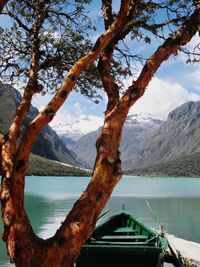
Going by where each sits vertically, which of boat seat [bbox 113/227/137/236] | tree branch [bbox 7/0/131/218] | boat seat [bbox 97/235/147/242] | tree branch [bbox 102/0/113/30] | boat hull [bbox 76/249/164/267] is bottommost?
boat hull [bbox 76/249/164/267]

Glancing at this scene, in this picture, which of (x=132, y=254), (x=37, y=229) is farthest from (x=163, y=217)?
(x=132, y=254)

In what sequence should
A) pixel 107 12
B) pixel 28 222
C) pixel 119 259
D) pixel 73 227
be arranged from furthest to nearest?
1. pixel 119 259
2. pixel 107 12
3. pixel 28 222
4. pixel 73 227

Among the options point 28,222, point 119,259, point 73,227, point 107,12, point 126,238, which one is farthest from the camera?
point 126,238

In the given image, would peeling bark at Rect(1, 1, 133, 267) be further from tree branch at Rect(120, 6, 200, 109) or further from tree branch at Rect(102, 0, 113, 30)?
tree branch at Rect(102, 0, 113, 30)

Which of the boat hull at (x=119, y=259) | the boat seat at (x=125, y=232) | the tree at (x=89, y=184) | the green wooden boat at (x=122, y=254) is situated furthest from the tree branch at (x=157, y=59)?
the boat seat at (x=125, y=232)

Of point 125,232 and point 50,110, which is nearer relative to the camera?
point 50,110

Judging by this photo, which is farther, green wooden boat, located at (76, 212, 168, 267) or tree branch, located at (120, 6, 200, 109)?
green wooden boat, located at (76, 212, 168, 267)

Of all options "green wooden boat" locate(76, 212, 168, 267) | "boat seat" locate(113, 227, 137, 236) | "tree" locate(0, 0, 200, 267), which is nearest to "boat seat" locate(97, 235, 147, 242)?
"green wooden boat" locate(76, 212, 168, 267)

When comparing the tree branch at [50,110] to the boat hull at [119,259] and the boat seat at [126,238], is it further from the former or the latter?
the boat seat at [126,238]

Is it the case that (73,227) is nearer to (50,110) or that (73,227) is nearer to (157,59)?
(50,110)

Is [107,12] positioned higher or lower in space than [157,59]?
higher

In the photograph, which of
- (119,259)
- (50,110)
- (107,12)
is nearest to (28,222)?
(50,110)

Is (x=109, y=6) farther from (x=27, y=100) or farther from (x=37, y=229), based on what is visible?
(x=37, y=229)

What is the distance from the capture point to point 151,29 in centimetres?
984
